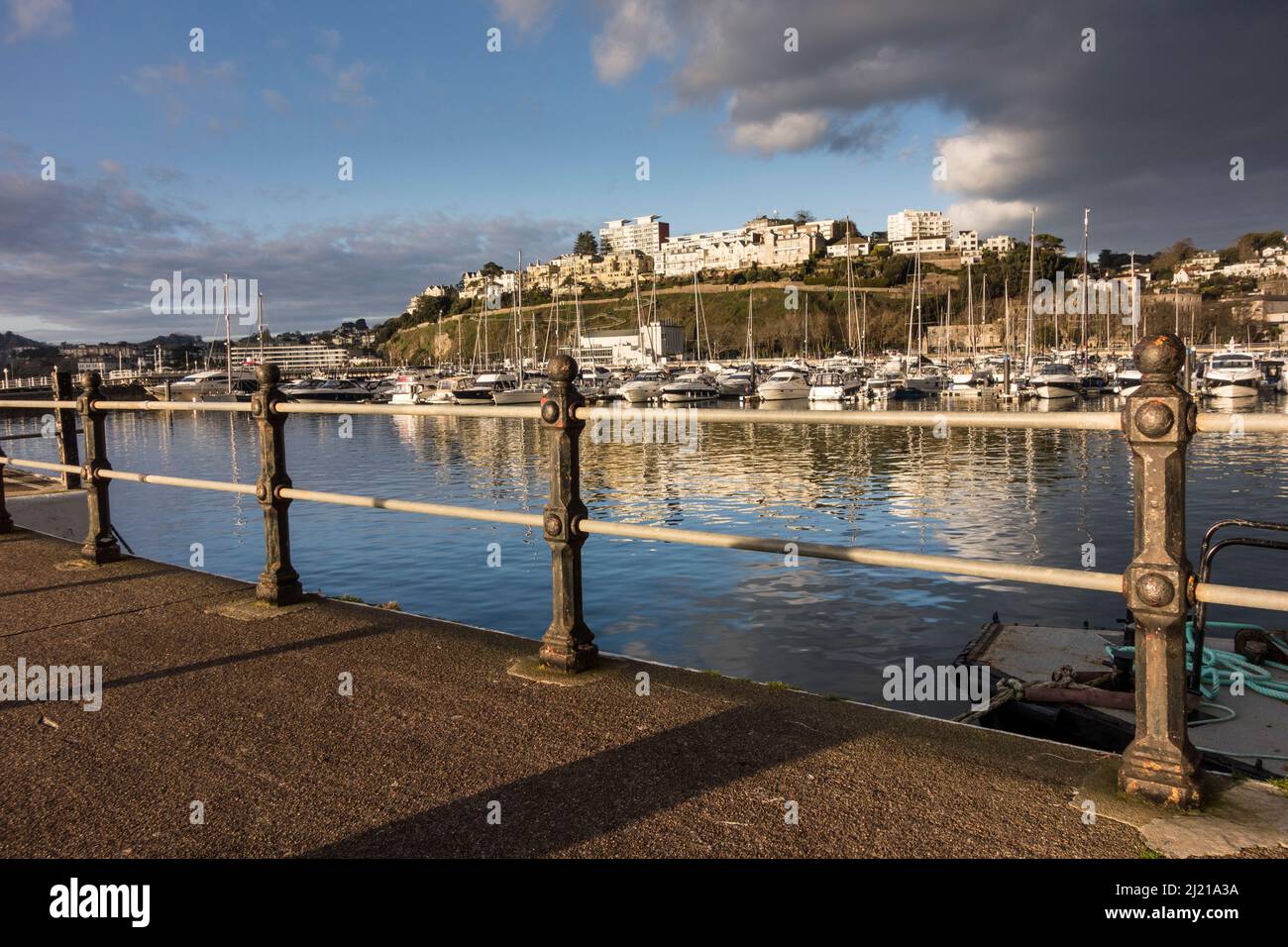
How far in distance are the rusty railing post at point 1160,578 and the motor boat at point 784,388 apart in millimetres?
59817

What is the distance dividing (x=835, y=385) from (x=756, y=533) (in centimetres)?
5266

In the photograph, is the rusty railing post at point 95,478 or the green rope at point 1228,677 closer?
the green rope at point 1228,677

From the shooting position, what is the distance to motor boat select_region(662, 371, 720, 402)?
6506cm

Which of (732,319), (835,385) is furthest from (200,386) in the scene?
(732,319)

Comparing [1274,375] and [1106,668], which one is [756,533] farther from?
[1274,375]

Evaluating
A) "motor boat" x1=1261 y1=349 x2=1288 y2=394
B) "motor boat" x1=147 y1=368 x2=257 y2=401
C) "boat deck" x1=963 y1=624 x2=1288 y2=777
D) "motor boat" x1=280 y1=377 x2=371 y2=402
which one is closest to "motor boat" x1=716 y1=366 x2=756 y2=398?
"motor boat" x1=280 y1=377 x2=371 y2=402

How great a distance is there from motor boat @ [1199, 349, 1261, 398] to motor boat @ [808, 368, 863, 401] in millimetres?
22275

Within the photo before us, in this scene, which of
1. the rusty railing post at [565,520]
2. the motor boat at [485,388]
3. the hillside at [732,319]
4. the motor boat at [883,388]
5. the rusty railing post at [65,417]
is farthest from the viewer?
the hillside at [732,319]

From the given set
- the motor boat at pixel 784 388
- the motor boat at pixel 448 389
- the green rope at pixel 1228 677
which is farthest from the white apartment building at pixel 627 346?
the green rope at pixel 1228 677

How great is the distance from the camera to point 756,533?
1784 centimetres

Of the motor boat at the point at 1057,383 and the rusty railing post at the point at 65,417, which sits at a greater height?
the motor boat at the point at 1057,383

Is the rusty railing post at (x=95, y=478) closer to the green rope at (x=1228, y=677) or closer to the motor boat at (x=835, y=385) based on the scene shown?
the green rope at (x=1228, y=677)

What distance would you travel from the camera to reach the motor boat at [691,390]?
213 feet
